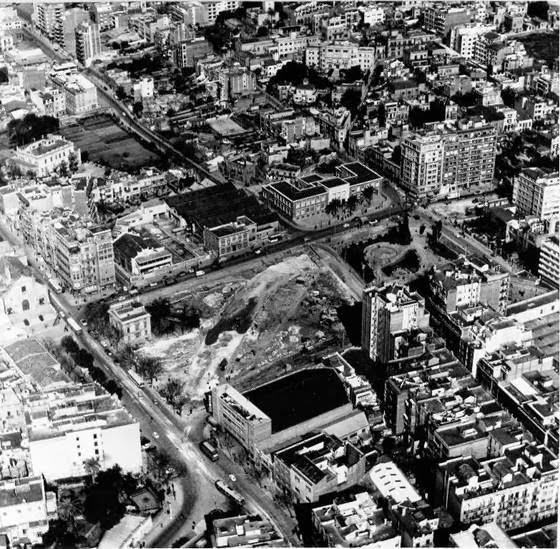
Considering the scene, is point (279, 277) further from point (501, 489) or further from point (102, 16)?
point (102, 16)

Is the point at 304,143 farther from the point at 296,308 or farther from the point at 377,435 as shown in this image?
the point at 377,435

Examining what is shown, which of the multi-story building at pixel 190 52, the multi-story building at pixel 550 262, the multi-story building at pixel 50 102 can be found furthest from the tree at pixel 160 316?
the multi-story building at pixel 190 52

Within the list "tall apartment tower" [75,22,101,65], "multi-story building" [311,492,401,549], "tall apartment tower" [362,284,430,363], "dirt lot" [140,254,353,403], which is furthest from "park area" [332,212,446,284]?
"tall apartment tower" [75,22,101,65]

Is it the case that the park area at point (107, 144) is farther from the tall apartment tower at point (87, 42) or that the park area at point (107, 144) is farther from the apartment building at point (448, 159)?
the apartment building at point (448, 159)

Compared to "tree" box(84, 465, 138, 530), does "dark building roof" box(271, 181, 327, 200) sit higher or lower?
higher

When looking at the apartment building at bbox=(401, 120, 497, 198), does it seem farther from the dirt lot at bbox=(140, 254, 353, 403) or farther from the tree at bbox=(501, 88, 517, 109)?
the tree at bbox=(501, 88, 517, 109)

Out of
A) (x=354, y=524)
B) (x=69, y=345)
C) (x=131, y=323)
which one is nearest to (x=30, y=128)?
(x=131, y=323)
